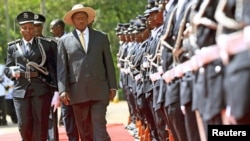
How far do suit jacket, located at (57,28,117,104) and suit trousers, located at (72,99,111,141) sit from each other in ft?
0.37

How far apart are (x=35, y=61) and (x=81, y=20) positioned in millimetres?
987

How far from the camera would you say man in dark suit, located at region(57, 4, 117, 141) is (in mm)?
9531

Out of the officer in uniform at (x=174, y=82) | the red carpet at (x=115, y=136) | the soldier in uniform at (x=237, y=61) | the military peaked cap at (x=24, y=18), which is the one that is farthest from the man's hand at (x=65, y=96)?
the soldier in uniform at (x=237, y=61)

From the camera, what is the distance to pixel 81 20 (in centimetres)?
982

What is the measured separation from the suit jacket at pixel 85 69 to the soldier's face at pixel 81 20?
0.10m

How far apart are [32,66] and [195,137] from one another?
203 inches

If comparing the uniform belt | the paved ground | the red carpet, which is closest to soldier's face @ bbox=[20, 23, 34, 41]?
the uniform belt

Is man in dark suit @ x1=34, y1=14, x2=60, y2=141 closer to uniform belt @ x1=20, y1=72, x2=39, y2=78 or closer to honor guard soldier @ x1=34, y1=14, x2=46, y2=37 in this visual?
honor guard soldier @ x1=34, y1=14, x2=46, y2=37

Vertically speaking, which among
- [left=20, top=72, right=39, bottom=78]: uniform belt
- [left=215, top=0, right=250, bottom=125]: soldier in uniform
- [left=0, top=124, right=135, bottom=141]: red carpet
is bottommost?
[left=0, top=124, right=135, bottom=141]: red carpet

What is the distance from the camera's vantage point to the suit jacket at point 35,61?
33.7 feet

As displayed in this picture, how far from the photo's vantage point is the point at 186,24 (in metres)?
5.62

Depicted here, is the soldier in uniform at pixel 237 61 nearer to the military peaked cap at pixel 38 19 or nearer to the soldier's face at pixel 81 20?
the soldier's face at pixel 81 20

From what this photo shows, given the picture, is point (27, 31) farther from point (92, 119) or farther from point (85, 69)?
point (92, 119)

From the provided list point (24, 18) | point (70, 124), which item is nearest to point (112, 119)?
point (70, 124)
